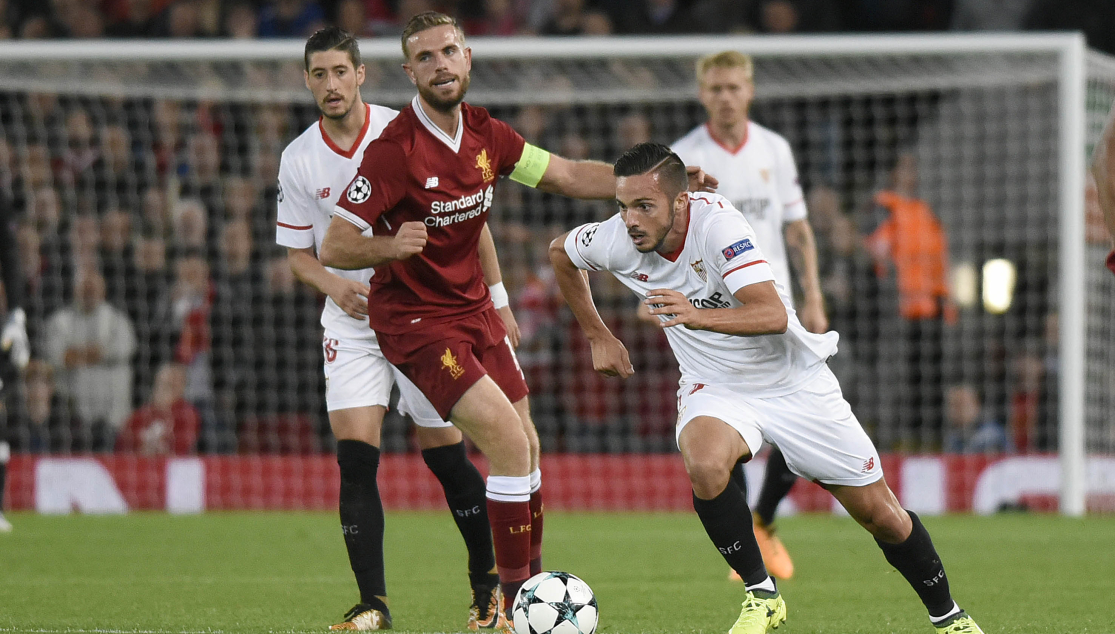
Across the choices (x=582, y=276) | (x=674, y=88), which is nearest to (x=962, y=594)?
(x=582, y=276)

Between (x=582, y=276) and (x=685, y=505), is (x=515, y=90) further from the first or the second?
(x=582, y=276)

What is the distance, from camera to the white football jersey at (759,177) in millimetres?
6676

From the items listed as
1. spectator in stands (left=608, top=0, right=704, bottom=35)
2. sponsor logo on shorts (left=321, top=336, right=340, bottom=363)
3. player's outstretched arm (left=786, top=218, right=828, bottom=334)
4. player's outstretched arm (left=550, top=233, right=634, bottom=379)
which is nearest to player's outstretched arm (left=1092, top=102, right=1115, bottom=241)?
player's outstretched arm (left=550, top=233, right=634, bottom=379)

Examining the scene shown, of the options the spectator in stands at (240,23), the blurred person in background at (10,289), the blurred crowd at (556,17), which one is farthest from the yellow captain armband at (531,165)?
the spectator in stands at (240,23)

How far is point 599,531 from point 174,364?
386cm

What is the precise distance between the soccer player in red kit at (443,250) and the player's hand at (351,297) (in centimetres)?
18

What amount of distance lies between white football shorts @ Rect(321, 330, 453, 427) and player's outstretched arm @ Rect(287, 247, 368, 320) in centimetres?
16

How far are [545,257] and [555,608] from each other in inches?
264

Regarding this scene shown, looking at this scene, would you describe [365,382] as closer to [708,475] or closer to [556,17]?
[708,475]

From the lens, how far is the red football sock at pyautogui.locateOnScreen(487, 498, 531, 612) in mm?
4738

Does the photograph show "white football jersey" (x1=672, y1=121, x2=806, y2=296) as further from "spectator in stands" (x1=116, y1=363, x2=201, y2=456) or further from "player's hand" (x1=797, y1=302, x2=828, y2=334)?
"spectator in stands" (x1=116, y1=363, x2=201, y2=456)

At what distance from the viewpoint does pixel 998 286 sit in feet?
35.3

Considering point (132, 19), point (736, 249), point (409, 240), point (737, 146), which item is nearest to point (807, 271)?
point (737, 146)

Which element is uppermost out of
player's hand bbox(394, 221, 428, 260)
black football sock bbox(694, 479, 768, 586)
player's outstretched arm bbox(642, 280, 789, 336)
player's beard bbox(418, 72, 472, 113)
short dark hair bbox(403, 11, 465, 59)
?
short dark hair bbox(403, 11, 465, 59)
